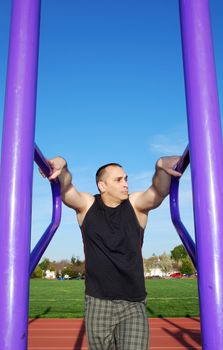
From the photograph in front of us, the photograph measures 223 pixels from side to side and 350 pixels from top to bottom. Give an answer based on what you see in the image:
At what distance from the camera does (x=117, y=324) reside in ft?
6.84

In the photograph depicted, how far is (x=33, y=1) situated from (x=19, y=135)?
525 mm

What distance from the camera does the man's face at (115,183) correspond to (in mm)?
2219

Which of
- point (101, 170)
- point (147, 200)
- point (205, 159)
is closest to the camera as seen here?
point (205, 159)

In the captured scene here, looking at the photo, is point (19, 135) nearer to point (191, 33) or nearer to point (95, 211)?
point (191, 33)

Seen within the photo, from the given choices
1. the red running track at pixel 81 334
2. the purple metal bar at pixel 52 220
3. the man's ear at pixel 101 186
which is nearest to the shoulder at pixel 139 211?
the man's ear at pixel 101 186

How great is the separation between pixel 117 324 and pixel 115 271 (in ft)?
0.88

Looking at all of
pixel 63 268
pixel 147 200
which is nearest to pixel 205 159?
pixel 147 200

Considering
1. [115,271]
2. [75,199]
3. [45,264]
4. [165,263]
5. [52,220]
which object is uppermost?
[45,264]

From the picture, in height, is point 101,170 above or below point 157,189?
above

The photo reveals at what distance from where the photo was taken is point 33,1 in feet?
4.93

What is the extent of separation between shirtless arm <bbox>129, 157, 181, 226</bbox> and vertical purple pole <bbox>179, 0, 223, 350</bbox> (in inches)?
18.5

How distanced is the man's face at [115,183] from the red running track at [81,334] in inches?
139

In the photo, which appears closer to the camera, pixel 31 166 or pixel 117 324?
pixel 31 166

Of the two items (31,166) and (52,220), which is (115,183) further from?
(31,166)
